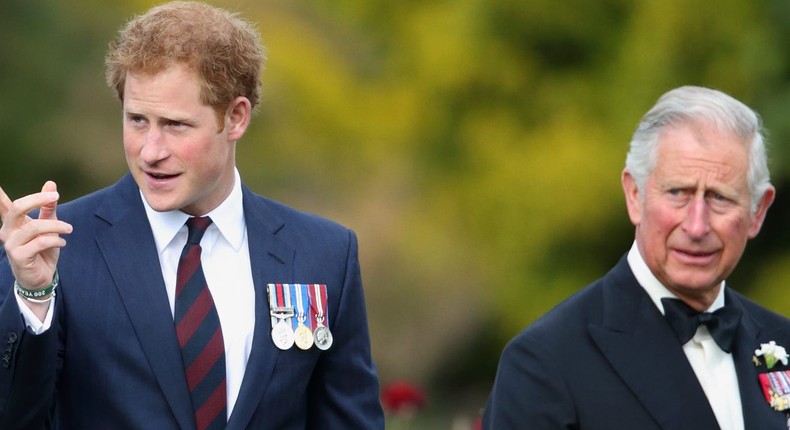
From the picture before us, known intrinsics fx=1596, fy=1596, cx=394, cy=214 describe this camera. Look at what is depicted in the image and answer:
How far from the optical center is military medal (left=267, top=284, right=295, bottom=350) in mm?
4379

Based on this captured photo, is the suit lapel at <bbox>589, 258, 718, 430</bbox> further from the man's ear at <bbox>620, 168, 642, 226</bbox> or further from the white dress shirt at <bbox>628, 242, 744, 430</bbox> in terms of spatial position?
the man's ear at <bbox>620, 168, 642, 226</bbox>

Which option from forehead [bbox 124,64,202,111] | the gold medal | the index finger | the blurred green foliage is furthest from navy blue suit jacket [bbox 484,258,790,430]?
the blurred green foliage

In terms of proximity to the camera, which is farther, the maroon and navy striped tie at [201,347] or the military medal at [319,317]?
the military medal at [319,317]

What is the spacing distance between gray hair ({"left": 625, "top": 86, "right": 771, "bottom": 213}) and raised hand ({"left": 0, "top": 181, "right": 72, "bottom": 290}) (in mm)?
1522

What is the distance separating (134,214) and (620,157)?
5746 millimetres

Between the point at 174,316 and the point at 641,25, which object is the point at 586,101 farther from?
Answer: the point at 174,316

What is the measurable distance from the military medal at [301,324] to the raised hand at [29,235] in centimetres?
79

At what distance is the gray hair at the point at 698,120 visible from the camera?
4.25 metres

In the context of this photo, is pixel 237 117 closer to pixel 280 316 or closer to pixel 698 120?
pixel 280 316

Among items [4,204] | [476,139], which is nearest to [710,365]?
[4,204]

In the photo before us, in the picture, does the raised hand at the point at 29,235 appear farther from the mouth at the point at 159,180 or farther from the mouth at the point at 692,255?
the mouth at the point at 692,255

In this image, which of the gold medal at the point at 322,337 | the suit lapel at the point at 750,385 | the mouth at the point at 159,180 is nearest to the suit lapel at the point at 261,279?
the gold medal at the point at 322,337

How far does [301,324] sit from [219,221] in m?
0.37

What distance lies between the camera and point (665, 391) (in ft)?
13.7
